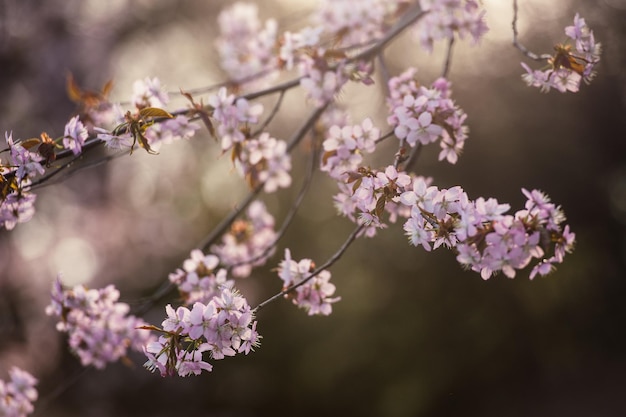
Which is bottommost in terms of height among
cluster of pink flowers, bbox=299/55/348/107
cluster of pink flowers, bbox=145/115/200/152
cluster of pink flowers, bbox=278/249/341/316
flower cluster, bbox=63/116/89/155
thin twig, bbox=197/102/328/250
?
cluster of pink flowers, bbox=278/249/341/316

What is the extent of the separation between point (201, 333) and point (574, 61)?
1494 mm

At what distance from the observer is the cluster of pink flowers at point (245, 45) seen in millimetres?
3307

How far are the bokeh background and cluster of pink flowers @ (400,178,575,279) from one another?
5866mm

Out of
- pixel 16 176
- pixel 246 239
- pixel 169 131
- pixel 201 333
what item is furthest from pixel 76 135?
pixel 246 239

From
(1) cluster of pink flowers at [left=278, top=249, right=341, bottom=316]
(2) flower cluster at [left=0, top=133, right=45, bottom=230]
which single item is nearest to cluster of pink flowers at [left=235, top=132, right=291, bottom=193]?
(1) cluster of pink flowers at [left=278, top=249, right=341, bottom=316]

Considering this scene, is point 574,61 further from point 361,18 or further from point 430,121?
point 361,18

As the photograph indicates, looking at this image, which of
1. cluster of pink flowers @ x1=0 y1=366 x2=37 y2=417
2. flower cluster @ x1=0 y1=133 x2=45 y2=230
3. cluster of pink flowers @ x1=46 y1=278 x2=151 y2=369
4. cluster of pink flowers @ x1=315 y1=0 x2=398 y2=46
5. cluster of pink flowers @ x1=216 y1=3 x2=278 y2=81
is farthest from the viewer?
cluster of pink flowers @ x1=216 y1=3 x2=278 y2=81

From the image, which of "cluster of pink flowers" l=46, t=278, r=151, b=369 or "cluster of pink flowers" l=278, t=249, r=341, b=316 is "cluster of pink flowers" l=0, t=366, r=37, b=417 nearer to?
"cluster of pink flowers" l=46, t=278, r=151, b=369

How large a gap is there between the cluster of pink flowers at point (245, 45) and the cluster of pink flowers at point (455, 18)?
956mm

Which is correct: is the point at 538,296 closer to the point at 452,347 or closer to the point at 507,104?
the point at 452,347

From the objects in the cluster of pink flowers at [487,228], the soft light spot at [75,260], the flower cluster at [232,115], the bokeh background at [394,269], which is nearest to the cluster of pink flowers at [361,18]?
the flower cluster at [232,115]

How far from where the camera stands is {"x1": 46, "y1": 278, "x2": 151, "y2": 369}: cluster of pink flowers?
8.51 ft

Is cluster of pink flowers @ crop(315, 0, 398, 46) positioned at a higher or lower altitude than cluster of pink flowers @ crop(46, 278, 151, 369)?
higher

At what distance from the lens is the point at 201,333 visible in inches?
64.4
